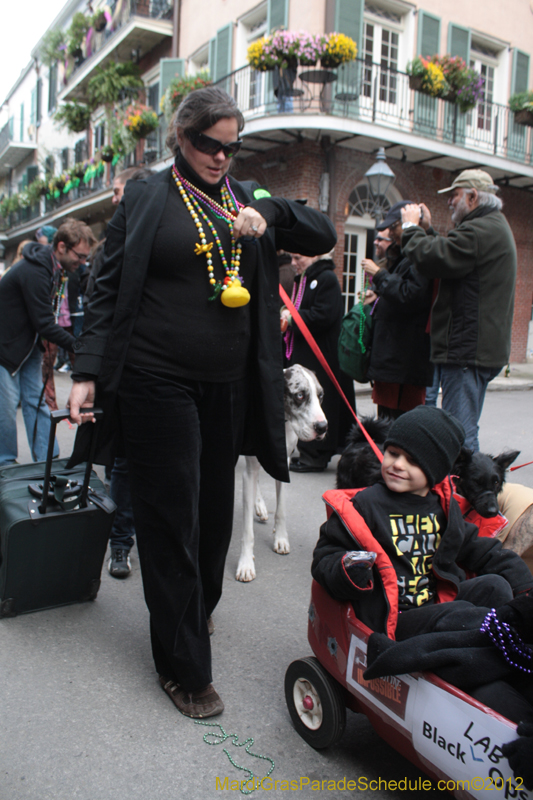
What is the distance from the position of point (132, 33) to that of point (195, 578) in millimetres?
19842

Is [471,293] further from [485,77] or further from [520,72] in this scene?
[520,72]

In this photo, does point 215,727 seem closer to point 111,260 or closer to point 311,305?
point 111,260

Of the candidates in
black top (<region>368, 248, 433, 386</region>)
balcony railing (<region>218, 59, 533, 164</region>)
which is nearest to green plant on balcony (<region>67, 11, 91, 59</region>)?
balcony railing (<region>218, 59, 533, 164</region>)

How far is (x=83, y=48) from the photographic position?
2305cm

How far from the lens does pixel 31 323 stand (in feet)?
14.9

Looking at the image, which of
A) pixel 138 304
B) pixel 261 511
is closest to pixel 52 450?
pixel 138 304

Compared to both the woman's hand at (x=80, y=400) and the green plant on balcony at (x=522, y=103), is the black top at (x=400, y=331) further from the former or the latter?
the green plant on balcony at (x=522, y=103)

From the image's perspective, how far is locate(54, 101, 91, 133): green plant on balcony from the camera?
23.0 meters

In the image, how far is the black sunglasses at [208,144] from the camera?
2109mm

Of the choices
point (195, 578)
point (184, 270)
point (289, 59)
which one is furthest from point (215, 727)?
point (289, 59)

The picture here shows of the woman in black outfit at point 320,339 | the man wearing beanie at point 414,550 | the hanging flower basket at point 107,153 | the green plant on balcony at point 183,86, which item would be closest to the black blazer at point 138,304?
the man wearing beanie at point 414,550

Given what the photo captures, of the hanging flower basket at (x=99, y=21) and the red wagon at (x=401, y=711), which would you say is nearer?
the red wagon at (x=401, y=711)

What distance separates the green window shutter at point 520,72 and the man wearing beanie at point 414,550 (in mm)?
17520

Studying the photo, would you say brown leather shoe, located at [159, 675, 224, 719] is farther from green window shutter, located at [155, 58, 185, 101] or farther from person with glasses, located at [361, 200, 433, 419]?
green window shutter, located at [155, 58, 185, 101]
